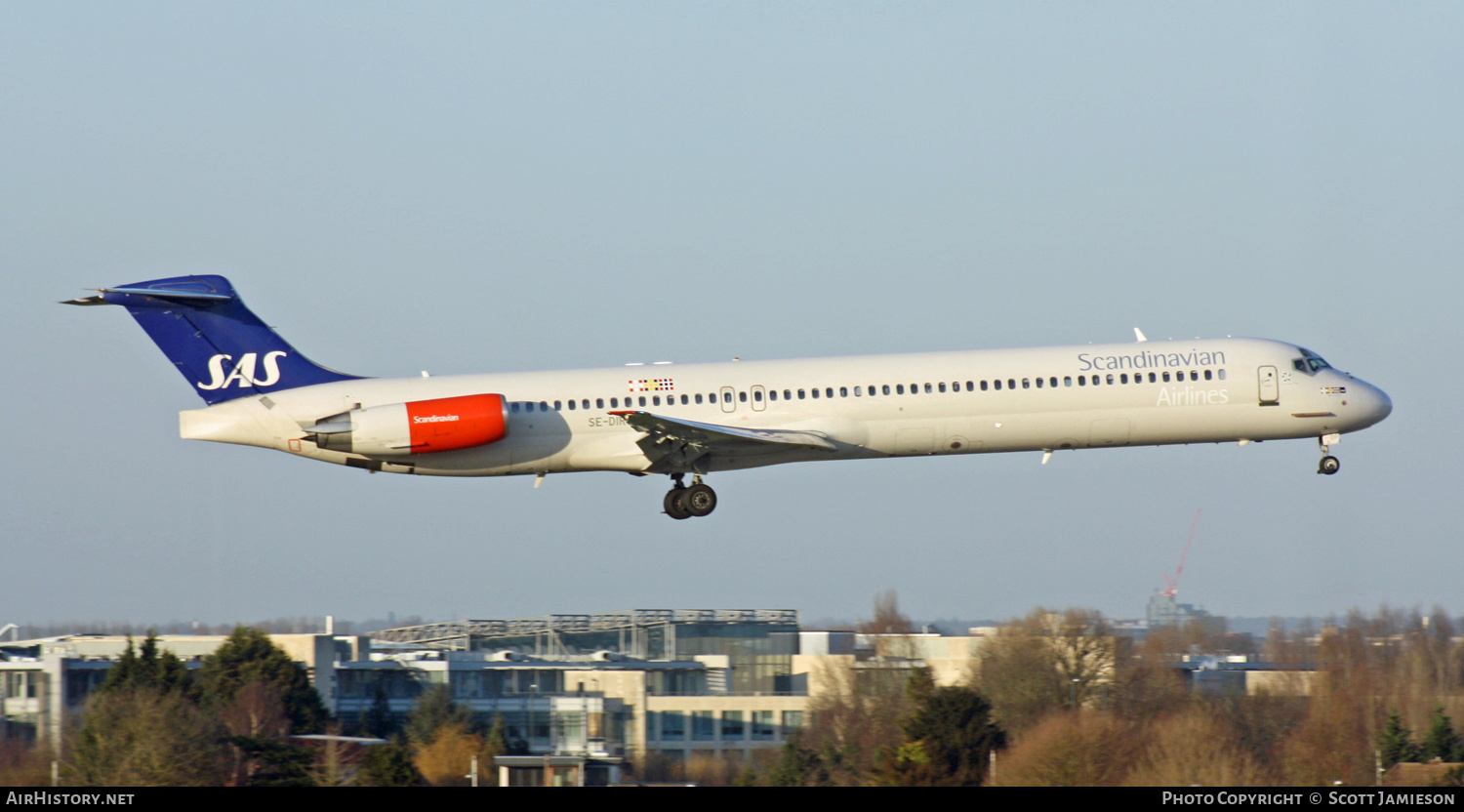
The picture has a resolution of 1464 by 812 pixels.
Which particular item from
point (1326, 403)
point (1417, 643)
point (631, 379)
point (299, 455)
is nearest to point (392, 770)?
point (299, 455)

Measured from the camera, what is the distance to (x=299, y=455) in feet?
105

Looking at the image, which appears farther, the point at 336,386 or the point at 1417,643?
the point at 1417,643

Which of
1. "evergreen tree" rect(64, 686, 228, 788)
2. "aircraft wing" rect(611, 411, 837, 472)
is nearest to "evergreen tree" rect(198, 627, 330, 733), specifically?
"evergreen tree" rect(64, 686, 228, 788)

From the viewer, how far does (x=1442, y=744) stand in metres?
46.1

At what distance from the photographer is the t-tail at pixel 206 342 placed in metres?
31.5

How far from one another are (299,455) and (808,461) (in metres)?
10.7

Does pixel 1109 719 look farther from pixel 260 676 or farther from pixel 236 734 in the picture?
pixel 260 676

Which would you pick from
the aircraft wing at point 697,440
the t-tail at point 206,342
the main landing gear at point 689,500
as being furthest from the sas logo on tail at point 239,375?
the main landing gear at point 689,500

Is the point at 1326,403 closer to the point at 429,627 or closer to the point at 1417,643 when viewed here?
the point at 1417,643

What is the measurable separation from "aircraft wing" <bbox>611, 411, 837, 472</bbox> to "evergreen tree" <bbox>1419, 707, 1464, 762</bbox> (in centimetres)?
2536

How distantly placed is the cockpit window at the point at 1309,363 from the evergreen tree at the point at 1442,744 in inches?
667

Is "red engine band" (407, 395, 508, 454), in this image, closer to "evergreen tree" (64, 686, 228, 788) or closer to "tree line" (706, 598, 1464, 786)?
"evergreen tree" (64, 686, 228, 788)

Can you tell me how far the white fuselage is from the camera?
31.5 metres
